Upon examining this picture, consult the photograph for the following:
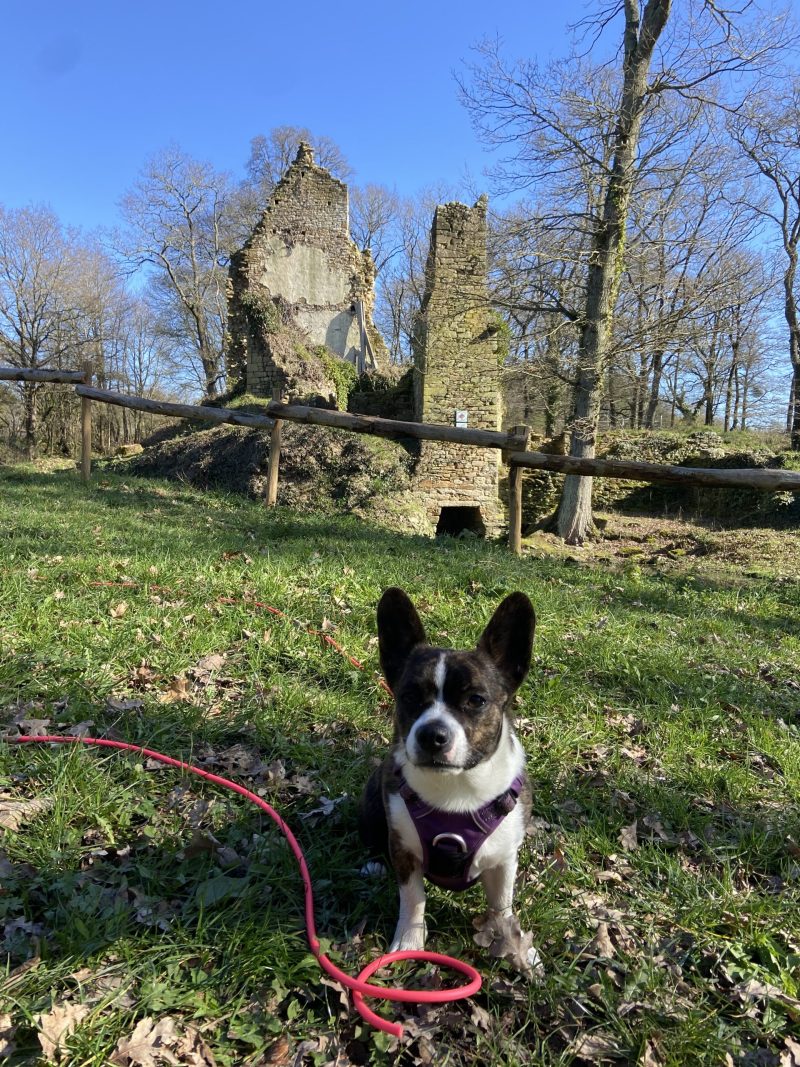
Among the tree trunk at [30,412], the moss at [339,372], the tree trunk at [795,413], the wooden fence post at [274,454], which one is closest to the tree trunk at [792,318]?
the tree trunk at [795,413]

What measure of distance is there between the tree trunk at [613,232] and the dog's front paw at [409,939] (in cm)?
1300

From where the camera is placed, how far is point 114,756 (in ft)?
8.94

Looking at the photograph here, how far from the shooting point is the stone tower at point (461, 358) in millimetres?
18406

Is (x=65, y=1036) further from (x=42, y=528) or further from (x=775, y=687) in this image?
(x=42, y=528)

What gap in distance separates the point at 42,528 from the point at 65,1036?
6221mm

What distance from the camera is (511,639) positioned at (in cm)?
229

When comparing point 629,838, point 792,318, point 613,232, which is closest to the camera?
point 629,838

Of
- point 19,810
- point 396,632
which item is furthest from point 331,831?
point 19,810

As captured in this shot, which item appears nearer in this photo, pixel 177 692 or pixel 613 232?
pixel 177 692

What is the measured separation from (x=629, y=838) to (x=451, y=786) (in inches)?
49.6

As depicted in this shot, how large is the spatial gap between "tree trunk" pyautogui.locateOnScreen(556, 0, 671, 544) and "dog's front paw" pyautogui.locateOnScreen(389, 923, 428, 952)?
1300 centimetres

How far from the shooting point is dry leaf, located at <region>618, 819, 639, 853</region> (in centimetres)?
271

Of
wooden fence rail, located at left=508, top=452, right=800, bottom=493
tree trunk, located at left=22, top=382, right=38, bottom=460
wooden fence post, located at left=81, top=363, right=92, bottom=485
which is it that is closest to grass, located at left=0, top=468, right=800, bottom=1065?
wooden fence rail, located at left=508, top=452, right=800, bottom=493

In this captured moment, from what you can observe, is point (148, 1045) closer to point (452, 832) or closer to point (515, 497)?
point (452, 832)
